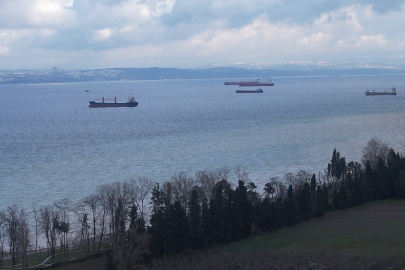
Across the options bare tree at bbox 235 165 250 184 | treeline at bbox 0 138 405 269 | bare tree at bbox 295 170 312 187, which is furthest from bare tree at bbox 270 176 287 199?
bare tree at bbox 235 165 250 184

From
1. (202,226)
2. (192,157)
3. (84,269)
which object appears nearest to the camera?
(84,269)

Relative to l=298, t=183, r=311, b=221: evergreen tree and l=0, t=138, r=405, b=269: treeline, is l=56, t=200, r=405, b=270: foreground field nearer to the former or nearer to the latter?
l=298, t=183, r=311, b=221: evergreen tree

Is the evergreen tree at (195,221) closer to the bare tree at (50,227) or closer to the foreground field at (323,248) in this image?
the foreground field at (323,248)

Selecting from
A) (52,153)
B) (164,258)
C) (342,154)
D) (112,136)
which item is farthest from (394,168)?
(112,136)

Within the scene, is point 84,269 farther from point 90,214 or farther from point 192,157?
point 192,157

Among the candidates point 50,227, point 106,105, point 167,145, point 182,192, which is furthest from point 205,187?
point 106,105
